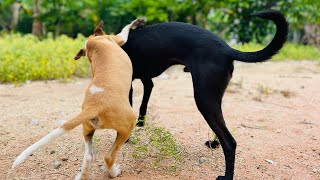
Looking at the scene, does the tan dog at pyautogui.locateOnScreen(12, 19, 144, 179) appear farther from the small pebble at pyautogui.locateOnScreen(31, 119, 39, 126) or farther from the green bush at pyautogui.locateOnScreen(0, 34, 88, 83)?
the green bush at pyautogui.locateOnScreen(0, 34, 88, 83)

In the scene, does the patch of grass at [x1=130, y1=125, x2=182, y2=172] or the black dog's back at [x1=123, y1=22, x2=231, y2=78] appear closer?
the black dog's back at [x1=123, y1=22, x2=231, y2=78]

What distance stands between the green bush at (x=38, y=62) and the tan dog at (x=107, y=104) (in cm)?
396

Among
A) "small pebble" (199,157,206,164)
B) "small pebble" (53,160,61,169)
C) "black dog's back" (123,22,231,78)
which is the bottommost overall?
"small pebble" (53,160,61,169)

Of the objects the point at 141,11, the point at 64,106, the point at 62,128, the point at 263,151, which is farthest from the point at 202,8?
the point at 62,128

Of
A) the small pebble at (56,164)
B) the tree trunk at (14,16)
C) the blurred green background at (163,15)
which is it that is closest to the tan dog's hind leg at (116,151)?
the small pebble at (56,164)

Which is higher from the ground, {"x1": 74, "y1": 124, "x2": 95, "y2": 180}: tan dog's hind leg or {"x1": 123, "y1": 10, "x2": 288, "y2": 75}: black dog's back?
{"x1": 123, "y1": 10, "x2": 288, "y2": 75}: black dog's back

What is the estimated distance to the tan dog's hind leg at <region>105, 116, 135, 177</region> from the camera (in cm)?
267

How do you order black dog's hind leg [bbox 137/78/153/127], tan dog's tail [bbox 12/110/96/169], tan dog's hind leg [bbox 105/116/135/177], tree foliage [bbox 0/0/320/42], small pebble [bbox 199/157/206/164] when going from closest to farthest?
tan dog's tail [bbox 12/110/96/169] → tan dog's hind leg [bbox 105/116/135/177] → small pebble [bbox 199/157/206/164] → black dog's hind leg [bbox 137/78/153/127] → tree foliage [bbox 0/0/320/42]

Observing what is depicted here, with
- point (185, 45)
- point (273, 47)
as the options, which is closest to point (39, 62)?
point (185, 45)

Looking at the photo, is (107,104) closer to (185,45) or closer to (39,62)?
(185,45)

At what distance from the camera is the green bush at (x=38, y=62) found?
6.59m

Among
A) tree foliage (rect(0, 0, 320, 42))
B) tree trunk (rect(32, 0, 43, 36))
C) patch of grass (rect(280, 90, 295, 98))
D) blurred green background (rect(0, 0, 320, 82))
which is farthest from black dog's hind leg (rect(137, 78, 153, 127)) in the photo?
tree trunk (rect(32, 0, 43, 36))

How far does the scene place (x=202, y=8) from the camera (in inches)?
495

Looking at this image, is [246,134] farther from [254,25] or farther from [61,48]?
[254,25]
